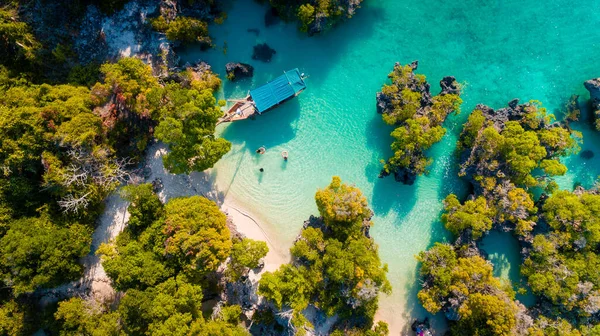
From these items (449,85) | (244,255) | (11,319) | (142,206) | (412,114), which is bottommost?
(11,319)

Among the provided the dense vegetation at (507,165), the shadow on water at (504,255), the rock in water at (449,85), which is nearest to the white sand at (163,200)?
the dense vegetation at (507,165)

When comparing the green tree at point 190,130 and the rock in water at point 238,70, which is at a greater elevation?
the rock in water at point 238,70

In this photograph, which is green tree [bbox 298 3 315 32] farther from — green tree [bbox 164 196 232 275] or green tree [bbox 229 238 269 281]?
green tree [bbox 229 238 269 281]

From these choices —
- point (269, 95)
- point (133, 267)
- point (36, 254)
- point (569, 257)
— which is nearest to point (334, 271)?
point (133, 267)

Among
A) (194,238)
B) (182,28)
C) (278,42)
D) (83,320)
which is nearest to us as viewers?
(194,238)

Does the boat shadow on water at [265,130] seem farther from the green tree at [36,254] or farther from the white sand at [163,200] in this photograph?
the green tree at [36,254]

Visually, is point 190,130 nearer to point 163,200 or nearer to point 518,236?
point 163,200
